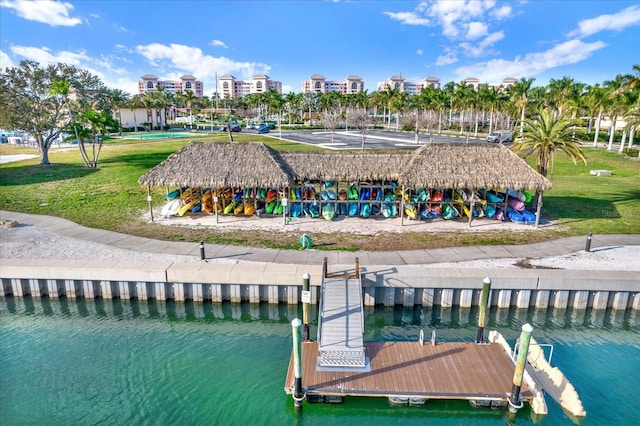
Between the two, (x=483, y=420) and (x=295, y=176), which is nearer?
(x=483, y=420)

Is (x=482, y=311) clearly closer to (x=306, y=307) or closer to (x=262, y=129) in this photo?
(x=306, y=307)

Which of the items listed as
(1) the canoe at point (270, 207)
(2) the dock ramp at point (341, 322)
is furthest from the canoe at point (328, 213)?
(2) the dock ramp at point (341, 322)

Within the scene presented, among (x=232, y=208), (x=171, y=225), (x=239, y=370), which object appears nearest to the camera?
(x=239, y=370)

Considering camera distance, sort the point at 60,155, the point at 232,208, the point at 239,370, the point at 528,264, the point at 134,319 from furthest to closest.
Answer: the point at 60,155 → the point at 232,208 → the point at 528,264 → the point at 134,319 → the point at 239,370

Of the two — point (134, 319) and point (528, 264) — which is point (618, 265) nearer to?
point (528, 264)

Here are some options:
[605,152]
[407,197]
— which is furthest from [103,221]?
[605,152]

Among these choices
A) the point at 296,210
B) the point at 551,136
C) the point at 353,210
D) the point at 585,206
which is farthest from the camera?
the point at 585,206

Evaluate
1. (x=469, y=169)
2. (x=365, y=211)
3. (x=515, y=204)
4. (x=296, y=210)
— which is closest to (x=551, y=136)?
(x=515, y=204)
